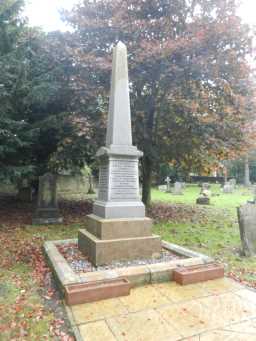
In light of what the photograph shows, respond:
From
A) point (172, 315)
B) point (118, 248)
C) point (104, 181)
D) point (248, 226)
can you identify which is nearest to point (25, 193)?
point (104, 181)

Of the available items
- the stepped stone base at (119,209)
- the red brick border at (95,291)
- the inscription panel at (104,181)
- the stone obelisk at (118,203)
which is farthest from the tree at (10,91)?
the red brick border at (95,291)

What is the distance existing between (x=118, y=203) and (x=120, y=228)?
0.47 m

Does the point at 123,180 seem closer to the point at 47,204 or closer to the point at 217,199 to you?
the point at 47,204

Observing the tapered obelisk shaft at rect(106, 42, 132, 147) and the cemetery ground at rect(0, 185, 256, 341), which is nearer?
the cemetery ground at rect(0, 185, 256, 341)

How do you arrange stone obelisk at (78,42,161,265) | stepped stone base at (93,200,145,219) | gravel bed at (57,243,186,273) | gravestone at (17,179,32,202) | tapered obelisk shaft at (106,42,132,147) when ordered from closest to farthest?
1. gravel bed at (57,243,186,273)
2. stone obelisk at (78,42,161,265)
3. stepped stone base at (93,200,145,219)
4. tapered obelisk shaft at (106,42,132,147)
5. gravestone at (17,179,32,202)

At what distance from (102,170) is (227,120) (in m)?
5.59

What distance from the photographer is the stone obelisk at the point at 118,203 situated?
4633 mm

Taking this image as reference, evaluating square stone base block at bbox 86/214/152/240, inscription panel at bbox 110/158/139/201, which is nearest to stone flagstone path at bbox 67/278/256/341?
square stone base block at bbox 86/214/152/240

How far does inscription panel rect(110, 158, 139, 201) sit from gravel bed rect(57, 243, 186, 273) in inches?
45.1

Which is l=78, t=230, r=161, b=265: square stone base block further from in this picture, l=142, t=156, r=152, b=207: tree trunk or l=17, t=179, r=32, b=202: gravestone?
l=17, t=179, r=32, b=202: gravestone

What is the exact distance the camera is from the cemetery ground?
9.95ft

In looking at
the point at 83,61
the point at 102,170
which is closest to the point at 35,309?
the point at 102,170

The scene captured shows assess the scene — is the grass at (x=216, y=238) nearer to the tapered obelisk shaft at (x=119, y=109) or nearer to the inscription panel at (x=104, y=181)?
the inscription panel at (x=104, y=181)

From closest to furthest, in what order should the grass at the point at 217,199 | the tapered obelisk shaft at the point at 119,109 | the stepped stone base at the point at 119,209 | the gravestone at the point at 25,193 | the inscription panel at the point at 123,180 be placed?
the stepped stone base at the point at 119,209 < the inscription panel at the point at 123,180 < the tapered obelisk shaft at the point at 119,109 < the gravestone at the point at 25,193 < the grass at the point at 217,199
